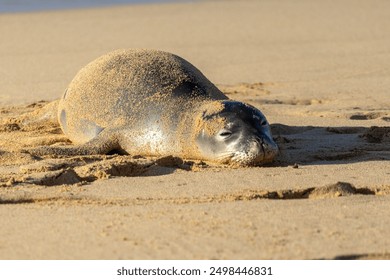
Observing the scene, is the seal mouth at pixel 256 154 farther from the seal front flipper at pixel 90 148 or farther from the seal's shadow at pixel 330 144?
the seal front flipper at pixel 90 148

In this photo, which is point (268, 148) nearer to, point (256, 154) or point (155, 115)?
point (256, 154)

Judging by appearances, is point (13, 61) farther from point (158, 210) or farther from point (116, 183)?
point (158, 210)

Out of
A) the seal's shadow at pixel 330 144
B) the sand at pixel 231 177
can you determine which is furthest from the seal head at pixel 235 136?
the seal's shadow at pixel 330 144

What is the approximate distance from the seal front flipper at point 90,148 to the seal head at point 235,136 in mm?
735

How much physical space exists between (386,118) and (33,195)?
4126 millimetres

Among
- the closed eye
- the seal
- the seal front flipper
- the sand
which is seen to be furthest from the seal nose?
the seal front flipper

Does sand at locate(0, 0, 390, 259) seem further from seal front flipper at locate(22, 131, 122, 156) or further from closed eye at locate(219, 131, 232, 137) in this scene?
closed eye at locate(219, 131, 232, 137)

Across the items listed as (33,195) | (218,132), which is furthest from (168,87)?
(33,195)

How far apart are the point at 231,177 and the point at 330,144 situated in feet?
5.06

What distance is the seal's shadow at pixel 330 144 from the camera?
690cm

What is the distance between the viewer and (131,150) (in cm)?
709

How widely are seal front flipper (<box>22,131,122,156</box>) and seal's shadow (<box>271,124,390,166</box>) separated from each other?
1314 millimetres

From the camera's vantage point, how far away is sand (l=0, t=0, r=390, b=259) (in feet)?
15.4

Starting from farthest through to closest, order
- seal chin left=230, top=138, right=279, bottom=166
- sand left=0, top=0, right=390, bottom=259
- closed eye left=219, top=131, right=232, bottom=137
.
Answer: closed eye left=219, top=131, right=232, bottom=137, seal chin left=230, top=138, right=279, bottom=166, sand left=0, top=0, right=390, bottom=259
